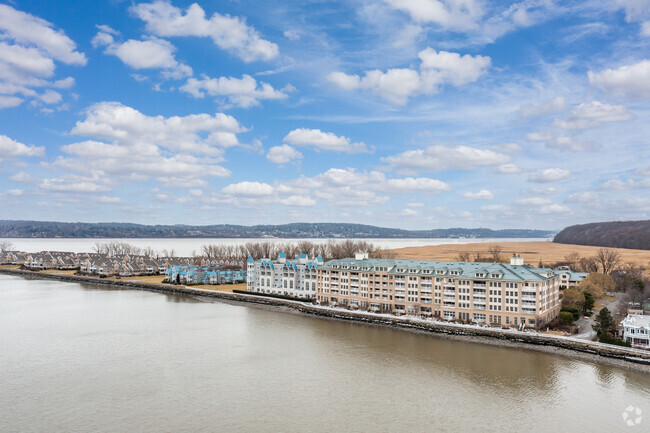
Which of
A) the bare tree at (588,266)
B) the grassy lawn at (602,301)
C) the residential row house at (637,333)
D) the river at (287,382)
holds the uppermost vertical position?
the bare tree at (588,266)

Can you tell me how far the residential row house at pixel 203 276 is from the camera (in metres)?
66.8

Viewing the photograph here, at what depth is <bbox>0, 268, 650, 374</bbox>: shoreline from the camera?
89.5 feet

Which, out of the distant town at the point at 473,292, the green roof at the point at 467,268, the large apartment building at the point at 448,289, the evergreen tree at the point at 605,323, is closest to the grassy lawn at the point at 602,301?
the distant town at the point at 473,292

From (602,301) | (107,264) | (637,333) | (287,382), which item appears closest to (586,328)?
(637,333)

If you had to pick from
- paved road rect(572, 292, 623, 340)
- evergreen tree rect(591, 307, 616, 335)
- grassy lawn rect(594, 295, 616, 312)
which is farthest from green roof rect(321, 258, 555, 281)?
grassy lawn rect(594, 295, 616, 312)

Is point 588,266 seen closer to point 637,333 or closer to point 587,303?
point 587,303

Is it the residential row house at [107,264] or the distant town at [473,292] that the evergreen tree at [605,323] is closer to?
the distant town at [473,292]

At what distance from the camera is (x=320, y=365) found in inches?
1039

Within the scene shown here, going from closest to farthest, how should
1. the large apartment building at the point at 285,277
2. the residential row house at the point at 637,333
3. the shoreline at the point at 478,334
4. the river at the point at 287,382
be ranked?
the river at the point at 287,382 → the shoreline at the point at 478,334 → the residential row house at the point at 637,333 → the large apartment building at the point at 285,277

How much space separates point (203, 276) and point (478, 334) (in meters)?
45.2

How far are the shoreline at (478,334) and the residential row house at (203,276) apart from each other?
12.5 metres

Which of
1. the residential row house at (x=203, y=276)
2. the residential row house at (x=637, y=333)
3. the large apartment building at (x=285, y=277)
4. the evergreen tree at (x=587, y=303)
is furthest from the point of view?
the residential row house at (x=203, y=276)

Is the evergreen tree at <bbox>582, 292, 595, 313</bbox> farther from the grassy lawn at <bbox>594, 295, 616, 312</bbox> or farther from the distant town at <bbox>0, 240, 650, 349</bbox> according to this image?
the grassy lawn at <bbox>594, 295, 616, 312</bbox>

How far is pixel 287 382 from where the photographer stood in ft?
76.6
